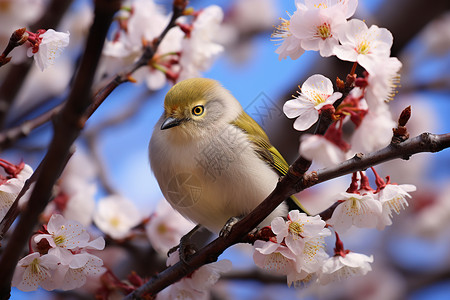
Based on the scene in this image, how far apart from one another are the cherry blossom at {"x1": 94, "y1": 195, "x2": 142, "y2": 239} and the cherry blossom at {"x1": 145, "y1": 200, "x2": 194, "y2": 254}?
171mm

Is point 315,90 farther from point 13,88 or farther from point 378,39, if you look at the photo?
point 13,88

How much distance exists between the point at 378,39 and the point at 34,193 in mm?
1069

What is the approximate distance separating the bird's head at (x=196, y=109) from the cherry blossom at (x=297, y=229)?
2.49ft

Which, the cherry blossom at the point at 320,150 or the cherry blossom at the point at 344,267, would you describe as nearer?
the cherry blossom at the point at 320,150

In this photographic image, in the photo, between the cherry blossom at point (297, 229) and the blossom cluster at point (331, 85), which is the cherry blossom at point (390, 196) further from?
the blossom cluster at point (331, 85)

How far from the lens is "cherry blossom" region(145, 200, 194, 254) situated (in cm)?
280

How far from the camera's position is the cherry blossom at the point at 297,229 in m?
1.68

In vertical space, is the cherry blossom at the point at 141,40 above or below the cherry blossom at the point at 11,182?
above

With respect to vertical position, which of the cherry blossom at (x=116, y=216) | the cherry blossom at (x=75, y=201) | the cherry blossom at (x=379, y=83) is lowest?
the cherry blossom at (x=116, y=216)

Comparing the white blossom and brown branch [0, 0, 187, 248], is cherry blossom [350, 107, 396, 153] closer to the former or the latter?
brown branch [0, 0, 187, 248]

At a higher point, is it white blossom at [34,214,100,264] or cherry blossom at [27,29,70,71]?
cherry blossom at [27,29,70,71]

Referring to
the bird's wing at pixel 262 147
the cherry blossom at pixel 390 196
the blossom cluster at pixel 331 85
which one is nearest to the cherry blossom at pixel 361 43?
the blossom cluster at pixel 331 85

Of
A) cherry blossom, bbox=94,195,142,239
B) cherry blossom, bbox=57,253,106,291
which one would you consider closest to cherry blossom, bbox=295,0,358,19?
cherry blossom, bbox=57,253,106,291

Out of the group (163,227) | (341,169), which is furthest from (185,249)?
(341,169)
